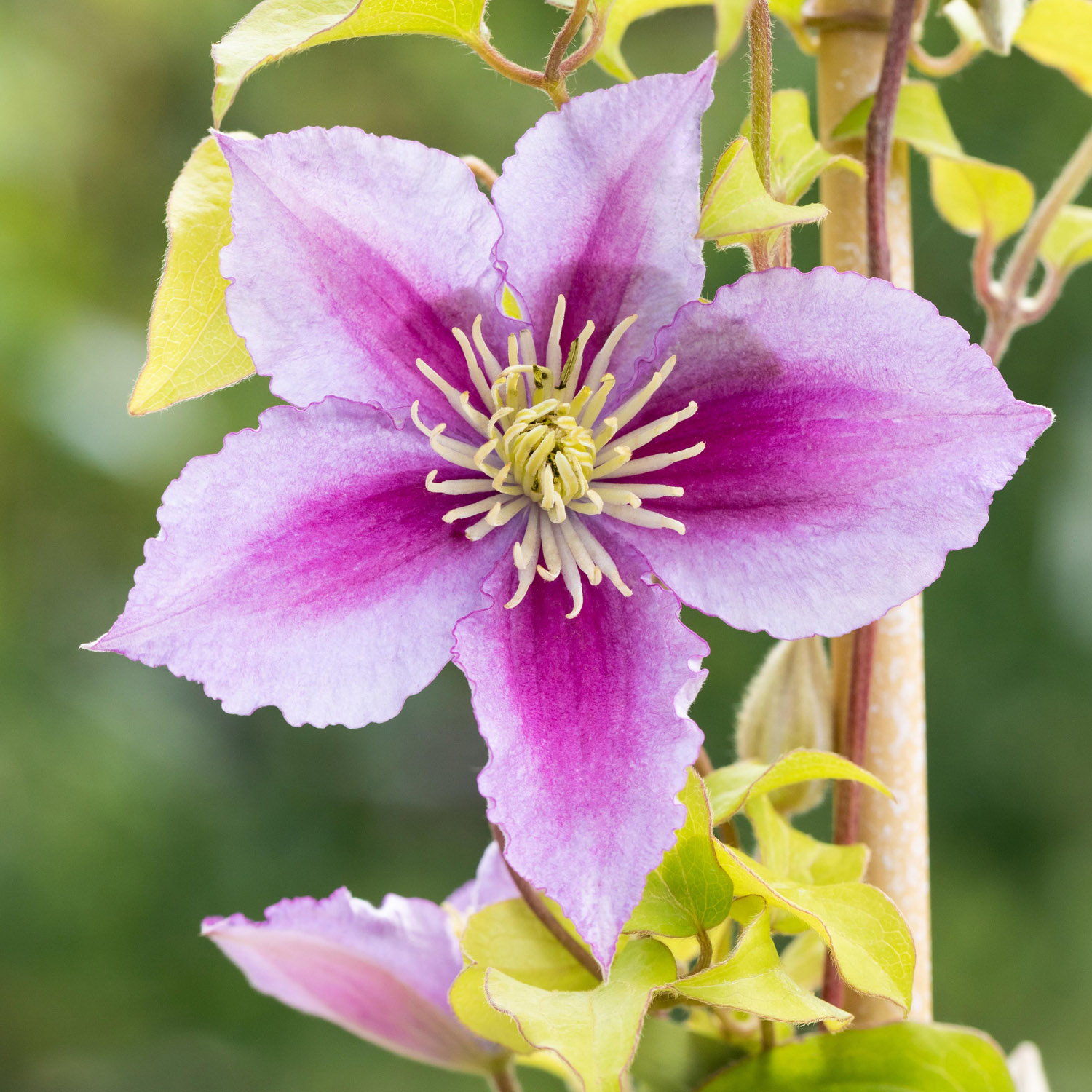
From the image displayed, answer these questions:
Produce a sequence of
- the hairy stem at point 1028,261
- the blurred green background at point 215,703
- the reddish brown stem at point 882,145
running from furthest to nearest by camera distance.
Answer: the blurred green background at point 215,703 < the hairy stem at point 1028,261 < the reddish brown stem at point 882,145

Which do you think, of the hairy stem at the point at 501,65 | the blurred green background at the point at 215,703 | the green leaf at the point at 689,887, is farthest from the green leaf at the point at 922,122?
the blurred green background at the point at 215,703

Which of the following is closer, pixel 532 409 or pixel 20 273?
pixel 532 409

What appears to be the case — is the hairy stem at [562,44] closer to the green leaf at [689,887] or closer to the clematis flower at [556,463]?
the clematis flower at [556,463]

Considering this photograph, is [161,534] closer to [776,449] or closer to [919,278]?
[776,449]

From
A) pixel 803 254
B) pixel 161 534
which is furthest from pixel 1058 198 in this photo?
pixel 803 254

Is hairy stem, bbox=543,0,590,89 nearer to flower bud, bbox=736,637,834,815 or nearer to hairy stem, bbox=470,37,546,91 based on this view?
hairy stem, bbox=470,37,546,91

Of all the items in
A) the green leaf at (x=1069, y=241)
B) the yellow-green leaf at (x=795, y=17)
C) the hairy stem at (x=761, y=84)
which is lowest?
the green leaf at (x=1069, y=241)

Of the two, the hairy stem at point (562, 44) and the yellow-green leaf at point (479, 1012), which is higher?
the hairy stem at point (562, 44)
